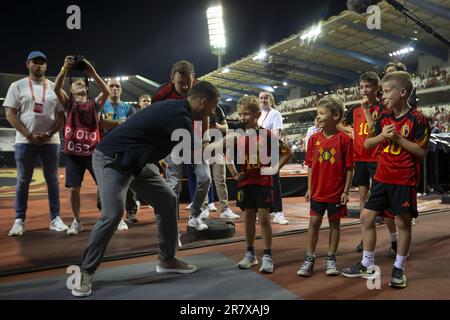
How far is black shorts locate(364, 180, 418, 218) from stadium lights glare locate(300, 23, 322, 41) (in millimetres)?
24866

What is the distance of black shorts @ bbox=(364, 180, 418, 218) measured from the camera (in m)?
2.62

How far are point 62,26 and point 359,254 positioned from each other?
14.9 metres

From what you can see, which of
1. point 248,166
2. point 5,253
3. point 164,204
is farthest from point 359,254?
point 5,253

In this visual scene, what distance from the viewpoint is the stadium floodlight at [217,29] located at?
38000 millimetres

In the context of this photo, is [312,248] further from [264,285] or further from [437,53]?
[437,53]

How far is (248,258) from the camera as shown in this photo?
120 inches

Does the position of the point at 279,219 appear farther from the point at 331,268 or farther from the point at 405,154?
the point at 405,154

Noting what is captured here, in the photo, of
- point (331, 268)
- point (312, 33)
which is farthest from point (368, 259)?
point (312, 33)

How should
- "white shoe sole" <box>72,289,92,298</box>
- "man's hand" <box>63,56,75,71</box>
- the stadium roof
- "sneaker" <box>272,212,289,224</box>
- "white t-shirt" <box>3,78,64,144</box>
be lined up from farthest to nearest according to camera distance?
the stadium roof
"sneaker" <box>272,212,289,224</box>
"white t-shirt" <box>3,78,64,144</box>
"man's hand" <box>63,56,75,71</box>
"white shoe sole" <box>72,289,92,298</box>

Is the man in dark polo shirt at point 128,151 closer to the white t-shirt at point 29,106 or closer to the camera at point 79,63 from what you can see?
the camera at point 79,63

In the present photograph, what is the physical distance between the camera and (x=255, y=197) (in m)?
3.03

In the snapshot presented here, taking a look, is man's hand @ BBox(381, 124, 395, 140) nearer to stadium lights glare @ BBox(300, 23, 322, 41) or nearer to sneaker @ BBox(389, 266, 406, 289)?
sneaker @ BBox(389, 266, 406, 289)

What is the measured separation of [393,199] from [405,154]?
1.15ft

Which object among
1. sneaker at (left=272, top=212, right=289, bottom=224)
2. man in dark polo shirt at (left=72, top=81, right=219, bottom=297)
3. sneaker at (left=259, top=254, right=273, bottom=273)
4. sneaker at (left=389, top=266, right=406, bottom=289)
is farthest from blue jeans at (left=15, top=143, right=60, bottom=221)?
sneaker at (left=389, top=266, right=406, bottom=289)
